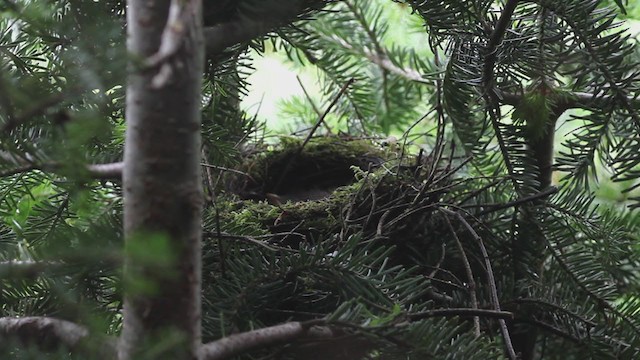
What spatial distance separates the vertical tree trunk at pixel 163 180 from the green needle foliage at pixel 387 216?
0.06 feet

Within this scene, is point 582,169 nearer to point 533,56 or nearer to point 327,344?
point 533,56

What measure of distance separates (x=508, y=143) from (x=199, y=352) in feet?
1.62

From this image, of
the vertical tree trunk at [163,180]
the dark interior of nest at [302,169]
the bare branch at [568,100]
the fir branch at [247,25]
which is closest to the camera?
the vertical tree trunk at [163,180]

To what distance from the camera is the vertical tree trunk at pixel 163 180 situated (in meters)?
0.28

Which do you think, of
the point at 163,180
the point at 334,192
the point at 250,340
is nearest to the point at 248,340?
the point at 250,340

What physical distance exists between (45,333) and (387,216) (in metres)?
Answer: 0.45

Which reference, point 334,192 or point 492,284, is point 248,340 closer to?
point 492,284

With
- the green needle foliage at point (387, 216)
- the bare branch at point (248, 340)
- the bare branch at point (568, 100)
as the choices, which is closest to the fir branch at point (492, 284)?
the green needle foliage at point (387, 216)

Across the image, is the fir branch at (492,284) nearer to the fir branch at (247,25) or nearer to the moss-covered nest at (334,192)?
the moss-covered nest at (334,192)

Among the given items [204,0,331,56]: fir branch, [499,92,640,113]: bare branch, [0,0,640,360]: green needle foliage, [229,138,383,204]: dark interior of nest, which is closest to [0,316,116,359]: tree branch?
[0,0,640,360]: green needle foliage

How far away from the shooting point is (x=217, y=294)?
487 millimetres

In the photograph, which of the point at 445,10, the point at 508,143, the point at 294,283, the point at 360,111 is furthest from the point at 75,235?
the point at 360,111

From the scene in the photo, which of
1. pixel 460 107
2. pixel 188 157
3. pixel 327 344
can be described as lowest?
pixel 327 344

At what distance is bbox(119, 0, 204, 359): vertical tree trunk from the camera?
283 millimetres
